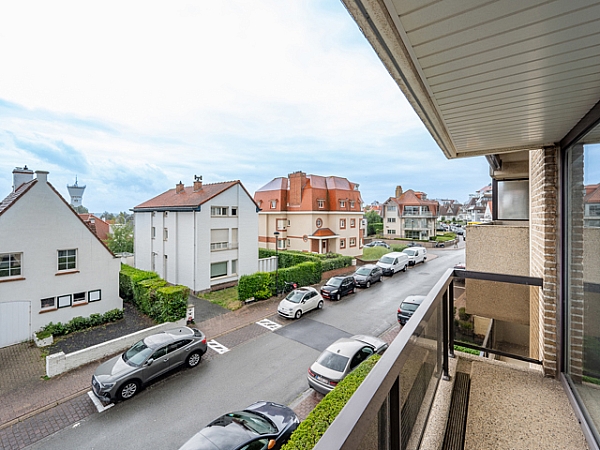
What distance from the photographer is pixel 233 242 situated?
1762cm

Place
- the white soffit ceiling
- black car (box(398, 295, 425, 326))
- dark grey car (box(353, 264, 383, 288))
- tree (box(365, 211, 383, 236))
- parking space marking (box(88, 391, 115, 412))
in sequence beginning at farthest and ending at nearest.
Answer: tree (box(365, 211, 383, 236)) < dark grey car (box(353, 264, 383, 288)) < black car (box(398, 295, 425, 326)) < parking space marking (box(88, 391, 115, 412)) < the white soffit ceiling

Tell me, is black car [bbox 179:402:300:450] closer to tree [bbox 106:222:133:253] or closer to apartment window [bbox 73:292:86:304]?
apartment window [bbox 73:292:86:304]

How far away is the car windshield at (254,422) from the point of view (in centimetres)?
506

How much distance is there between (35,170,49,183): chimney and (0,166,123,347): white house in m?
0.03

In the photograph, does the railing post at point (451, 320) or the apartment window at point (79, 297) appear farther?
the apartment window at point (79, 297)

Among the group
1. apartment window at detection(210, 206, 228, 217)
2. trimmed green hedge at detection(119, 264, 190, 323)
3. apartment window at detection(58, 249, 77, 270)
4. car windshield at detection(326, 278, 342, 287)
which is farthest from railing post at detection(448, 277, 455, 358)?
apartment window at detection(210, 206, 228, 217)

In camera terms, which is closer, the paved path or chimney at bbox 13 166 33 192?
the paved path

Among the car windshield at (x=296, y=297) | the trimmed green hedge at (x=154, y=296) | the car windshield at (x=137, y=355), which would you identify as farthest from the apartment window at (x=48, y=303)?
the car windshield at (x=296, y=297)

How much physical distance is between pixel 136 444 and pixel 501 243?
8.01 metres

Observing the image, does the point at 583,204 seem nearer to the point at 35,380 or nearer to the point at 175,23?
the point at 35,380

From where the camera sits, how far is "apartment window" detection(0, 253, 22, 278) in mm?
9820

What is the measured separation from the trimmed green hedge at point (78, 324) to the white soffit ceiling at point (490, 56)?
1316cm

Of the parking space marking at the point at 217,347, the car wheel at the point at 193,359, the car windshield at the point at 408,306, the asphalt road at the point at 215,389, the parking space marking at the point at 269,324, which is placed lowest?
the asphalt road at the point at 215,389

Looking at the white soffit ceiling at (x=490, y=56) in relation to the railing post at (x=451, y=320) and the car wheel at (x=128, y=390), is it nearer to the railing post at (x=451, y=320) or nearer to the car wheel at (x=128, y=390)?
the railing post at (x=451, y=320)
